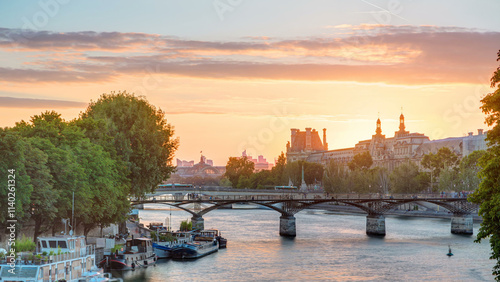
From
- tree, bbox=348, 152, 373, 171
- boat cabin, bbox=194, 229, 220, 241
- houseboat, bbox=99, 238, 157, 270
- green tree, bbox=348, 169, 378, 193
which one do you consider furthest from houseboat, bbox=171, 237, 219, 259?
tree, bbox=348, 152, 373, 171

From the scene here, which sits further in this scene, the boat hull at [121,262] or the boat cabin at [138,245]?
the boat cabin at [138,245]

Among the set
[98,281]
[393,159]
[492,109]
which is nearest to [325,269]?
[98,281]

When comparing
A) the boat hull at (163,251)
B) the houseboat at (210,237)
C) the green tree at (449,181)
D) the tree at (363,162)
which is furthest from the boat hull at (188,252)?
the tree at (363,162)

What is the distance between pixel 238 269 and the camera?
170ft

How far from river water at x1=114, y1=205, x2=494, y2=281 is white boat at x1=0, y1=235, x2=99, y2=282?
8653 millimetres

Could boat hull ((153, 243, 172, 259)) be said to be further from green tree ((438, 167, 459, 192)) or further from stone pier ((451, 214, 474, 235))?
green tree ((438, 167, 459, 192))

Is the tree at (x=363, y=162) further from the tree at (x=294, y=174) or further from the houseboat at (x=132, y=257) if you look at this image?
the houseboat at (x=132, y=257)

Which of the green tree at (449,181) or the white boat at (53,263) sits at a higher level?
the green tree at (449,181)

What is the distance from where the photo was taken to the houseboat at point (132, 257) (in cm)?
5050

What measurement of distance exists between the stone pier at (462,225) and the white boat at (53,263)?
178ft

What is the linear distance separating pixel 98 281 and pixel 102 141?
21554 millimetres

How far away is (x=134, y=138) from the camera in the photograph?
205 ft

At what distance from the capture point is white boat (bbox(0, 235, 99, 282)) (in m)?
33.7

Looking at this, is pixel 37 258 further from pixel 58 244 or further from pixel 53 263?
pixel 58 244
